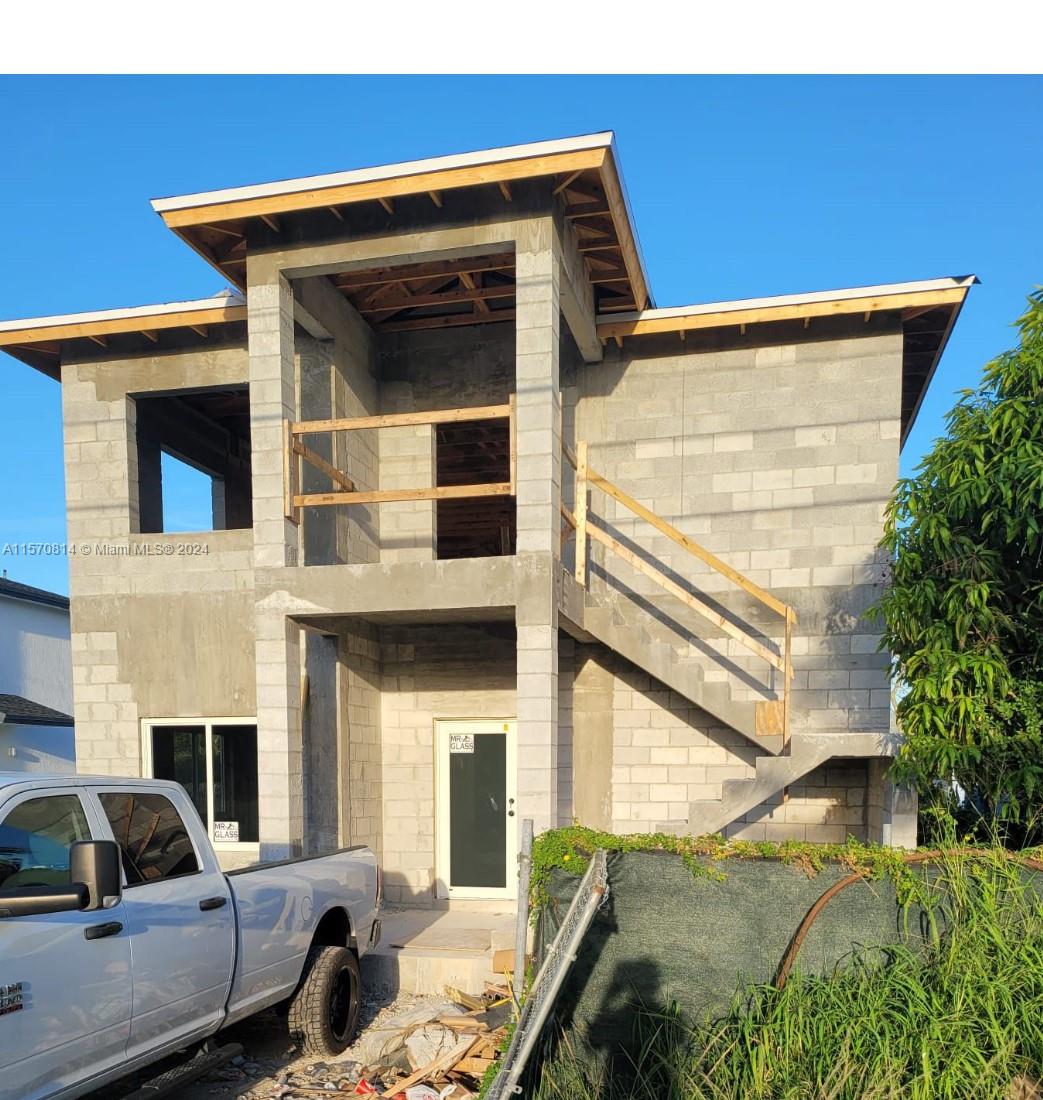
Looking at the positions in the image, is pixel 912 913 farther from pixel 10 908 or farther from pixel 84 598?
pixel 84 598

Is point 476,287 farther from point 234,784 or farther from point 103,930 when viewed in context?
point 103,930

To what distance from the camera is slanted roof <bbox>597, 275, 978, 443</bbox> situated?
845 cm

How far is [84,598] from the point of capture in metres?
9.52

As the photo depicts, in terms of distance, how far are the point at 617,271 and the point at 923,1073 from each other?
7166 mm

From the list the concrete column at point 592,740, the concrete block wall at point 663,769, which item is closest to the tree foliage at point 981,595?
the concrete block wall at point 663,769

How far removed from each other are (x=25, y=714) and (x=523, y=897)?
13681 mm

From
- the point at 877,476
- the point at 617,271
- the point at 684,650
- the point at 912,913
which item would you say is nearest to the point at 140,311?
the point at 617,271

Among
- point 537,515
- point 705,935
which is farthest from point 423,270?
point 705,935

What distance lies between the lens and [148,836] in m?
4.62

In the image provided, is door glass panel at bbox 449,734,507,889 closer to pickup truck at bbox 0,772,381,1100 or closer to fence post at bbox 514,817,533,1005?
pickup truck at bbox 0,772,381,1100

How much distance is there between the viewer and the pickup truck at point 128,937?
358 cm

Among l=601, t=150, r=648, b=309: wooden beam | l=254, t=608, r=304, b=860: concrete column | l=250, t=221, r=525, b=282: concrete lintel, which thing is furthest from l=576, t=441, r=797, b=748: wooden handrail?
l=254, t=608, r=304, b=860: concrete column

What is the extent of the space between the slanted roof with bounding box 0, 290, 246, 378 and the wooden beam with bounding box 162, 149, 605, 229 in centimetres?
138

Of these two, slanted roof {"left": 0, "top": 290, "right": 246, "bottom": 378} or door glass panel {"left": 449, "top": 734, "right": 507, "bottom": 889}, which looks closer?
slanted roof {"left": 0, "top": 290, "right": 246, "bottom": 378}
